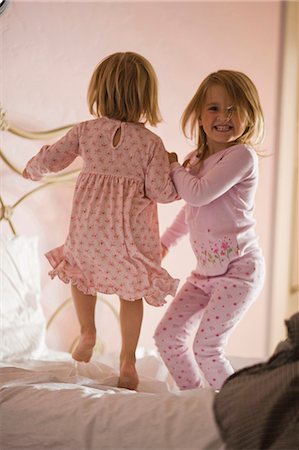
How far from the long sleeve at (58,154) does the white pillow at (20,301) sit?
55 cm

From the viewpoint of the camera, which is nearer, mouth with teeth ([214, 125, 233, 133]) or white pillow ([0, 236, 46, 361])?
mouth with teeth ([214, 125, 233, 133])

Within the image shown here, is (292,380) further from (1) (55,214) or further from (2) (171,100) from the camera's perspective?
(2) (171,100)

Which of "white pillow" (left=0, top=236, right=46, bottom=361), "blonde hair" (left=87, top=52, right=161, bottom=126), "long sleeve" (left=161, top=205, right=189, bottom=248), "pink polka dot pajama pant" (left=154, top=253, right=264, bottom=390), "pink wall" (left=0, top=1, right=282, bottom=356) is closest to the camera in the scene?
"blonde hair" (left=87, top=52, right=161, bottom=126)

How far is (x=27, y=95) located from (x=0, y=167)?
26cm

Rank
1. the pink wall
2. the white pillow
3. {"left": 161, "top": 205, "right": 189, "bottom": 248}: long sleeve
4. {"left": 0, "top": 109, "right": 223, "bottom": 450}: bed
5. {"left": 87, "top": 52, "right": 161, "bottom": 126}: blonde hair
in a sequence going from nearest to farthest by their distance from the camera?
{"left": 0, "top": 109, "right": 223, "bottom": 450}: bed
{"left": 87, "top": 52, "right": 161, "bottom": 126}: blonde hair
{"left": 161, "top": 205, "right": 189, "bottom": 248}: long sleeve
the white pillow
the pink wall

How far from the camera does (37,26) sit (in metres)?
2.49

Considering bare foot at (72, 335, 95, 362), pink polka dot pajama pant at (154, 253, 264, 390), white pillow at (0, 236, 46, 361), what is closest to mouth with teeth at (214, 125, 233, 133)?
pink polka dot pajama pant at (154, 253, 264, 390)

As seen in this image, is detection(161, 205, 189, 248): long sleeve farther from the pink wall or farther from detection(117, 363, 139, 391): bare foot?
the pink wall

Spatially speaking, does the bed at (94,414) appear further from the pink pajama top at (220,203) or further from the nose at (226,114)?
the nose at (226,114)

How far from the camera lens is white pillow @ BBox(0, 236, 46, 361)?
7.52 ft

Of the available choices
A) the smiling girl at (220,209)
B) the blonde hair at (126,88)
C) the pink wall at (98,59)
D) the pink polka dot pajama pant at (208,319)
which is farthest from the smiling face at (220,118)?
the pink wall at (98,59)

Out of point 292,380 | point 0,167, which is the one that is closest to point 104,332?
point 0,167

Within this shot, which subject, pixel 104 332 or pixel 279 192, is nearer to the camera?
pixel 104 332

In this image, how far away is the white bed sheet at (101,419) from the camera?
142cm
